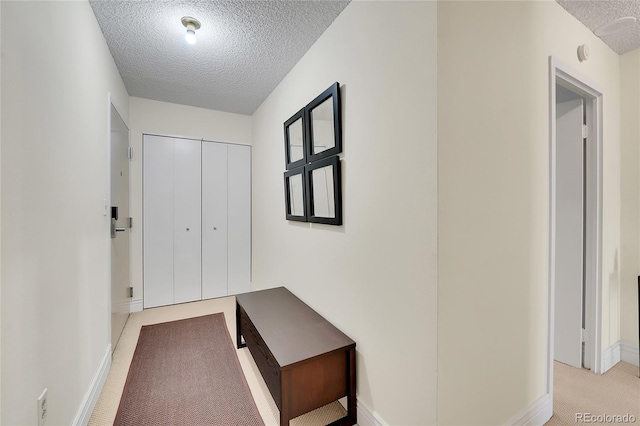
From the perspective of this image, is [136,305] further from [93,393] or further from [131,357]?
[93,393]

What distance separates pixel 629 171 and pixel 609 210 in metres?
0.37

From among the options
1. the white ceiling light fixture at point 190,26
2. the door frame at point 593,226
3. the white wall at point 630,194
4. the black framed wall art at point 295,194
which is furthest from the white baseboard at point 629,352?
the white ceiling light fixture at point 190,26

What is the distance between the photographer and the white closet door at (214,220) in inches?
141

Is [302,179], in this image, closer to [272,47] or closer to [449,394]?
[272,47]

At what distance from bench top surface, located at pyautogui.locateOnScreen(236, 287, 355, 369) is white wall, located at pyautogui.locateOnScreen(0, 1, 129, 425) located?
945 millimetres

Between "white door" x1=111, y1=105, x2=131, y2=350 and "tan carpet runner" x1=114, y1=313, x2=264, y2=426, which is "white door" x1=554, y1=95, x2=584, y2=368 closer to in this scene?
"tan carpet runner" x1=114, y1=313, x2=264, y2=426

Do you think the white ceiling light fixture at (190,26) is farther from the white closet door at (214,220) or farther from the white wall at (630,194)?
the white wall at (630,194)

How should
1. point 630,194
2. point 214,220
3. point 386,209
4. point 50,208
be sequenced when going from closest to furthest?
point 50,208 → point 386,209 → point 630,194 → point 214,220

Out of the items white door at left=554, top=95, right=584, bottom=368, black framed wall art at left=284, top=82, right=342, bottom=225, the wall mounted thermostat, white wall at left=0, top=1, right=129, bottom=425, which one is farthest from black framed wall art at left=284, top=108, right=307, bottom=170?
white door at left=554, top=95, right=584, bottom=368

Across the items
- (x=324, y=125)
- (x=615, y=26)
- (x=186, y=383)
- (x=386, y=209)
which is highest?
(x=615, y=26)

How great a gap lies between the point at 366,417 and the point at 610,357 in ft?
6.70

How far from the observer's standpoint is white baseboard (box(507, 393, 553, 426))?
56.3 inches

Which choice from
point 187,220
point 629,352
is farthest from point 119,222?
point 629,352

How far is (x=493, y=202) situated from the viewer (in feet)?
4.22
